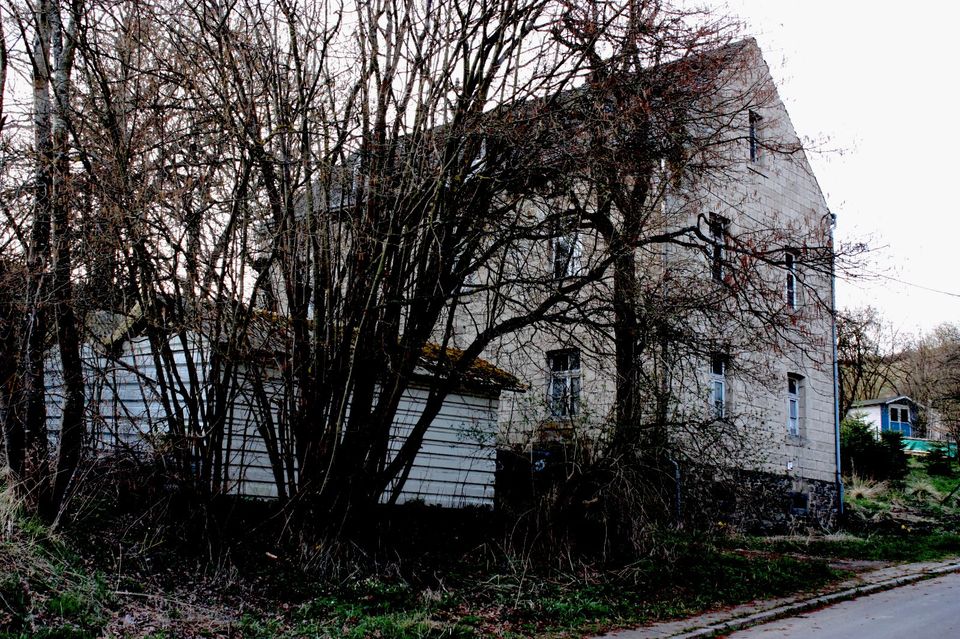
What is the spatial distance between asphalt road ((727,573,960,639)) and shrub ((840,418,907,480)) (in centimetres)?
1910

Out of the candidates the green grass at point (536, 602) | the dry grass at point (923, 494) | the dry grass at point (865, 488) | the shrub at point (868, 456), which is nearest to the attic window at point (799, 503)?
the dry grass at point (865, 488)

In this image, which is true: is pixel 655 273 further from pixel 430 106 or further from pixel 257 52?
pixel 257 52

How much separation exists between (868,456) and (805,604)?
70.3 ft

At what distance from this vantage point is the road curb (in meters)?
8.32

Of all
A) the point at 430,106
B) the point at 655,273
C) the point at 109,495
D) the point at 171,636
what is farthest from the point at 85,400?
the point at 655,273

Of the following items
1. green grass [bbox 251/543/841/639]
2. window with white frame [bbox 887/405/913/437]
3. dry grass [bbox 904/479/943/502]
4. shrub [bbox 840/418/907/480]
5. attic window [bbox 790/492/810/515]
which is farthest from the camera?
window with white frame [bbox 887/405/913/437]

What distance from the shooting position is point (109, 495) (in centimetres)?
973

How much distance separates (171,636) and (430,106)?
21.0ft

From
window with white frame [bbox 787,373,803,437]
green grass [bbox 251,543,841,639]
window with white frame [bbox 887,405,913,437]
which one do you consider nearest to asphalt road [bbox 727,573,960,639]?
green grass [bbox 251,543,841,639]

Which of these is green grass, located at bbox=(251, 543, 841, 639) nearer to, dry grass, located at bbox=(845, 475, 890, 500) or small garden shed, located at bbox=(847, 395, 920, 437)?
dry grass, located at bbox=(845, 475, 890, 500)

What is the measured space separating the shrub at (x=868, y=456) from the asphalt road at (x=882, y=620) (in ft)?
62.7

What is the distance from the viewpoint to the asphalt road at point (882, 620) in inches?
325

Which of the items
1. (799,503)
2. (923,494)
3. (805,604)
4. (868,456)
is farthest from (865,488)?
(805,604)

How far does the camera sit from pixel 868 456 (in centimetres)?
2902
